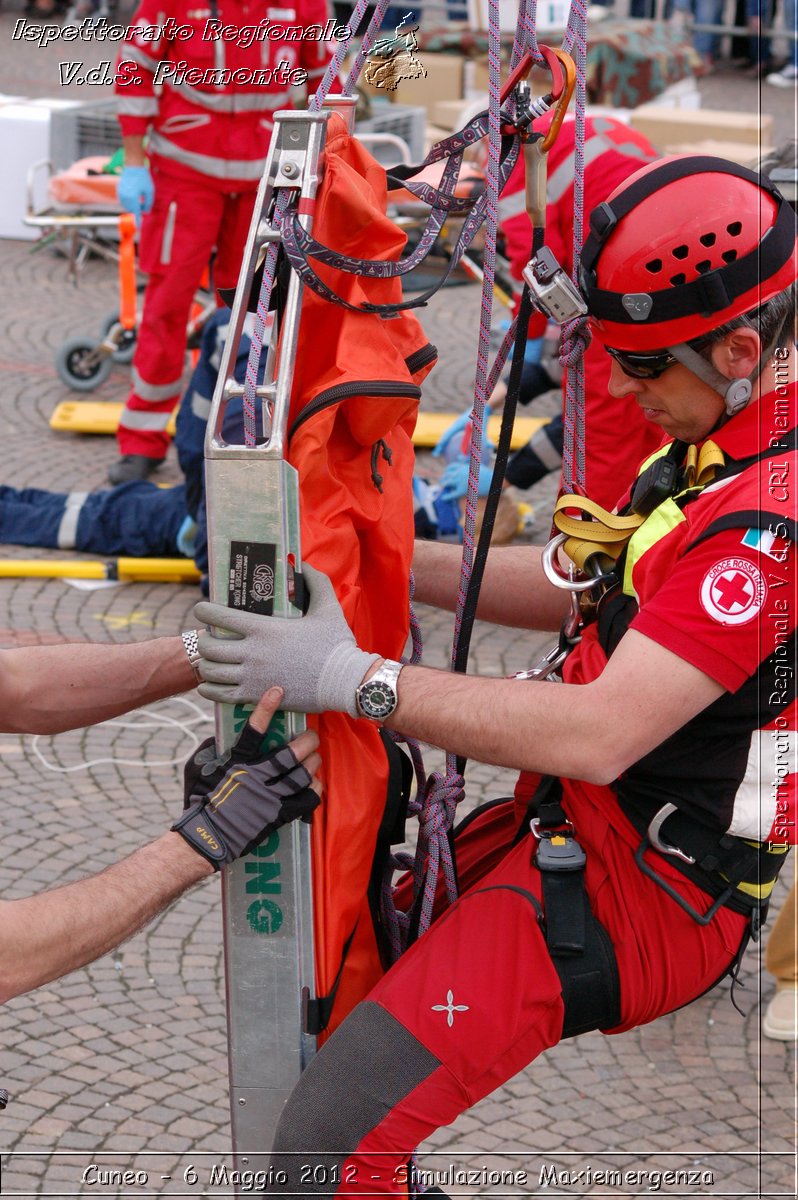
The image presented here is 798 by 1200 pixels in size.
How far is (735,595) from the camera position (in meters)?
2.30

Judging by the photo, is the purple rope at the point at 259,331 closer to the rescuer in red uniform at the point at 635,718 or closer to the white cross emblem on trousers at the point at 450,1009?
the rescuer in red uniform at the point at 635,718

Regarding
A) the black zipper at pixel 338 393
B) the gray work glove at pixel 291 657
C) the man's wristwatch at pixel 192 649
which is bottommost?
the man's wristwatch at pixel 192 649

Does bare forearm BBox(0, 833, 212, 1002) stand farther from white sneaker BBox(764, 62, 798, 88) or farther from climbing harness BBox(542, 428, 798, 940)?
white sneaker BBox(764, 62, 798, 88)

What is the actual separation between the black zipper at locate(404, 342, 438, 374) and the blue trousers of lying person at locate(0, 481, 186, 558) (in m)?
4.02

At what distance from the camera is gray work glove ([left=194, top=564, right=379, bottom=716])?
7.71 ft

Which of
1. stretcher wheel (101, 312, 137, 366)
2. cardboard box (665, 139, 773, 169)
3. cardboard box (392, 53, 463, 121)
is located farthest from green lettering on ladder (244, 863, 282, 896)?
cardboard box (392, 53, 463, 121)

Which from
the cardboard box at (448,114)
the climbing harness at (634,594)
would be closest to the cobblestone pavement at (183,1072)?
the climbing harness at (634,594)

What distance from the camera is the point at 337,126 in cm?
247

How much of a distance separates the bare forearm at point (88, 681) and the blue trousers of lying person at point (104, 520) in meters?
3.64

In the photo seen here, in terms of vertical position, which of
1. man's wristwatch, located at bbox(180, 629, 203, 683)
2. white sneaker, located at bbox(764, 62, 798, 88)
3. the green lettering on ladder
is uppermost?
man's wristwatch, located at bbox(180, 629, 203, 683)

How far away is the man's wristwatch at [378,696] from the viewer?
7.80ft

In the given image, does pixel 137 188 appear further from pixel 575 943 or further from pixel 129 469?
pixel 575 943

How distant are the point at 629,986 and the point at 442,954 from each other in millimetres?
329

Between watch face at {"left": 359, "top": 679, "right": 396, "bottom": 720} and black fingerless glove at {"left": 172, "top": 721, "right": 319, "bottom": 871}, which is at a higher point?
watch face at {"left": 359, "top": 679, "right": 396, "bottom": 720}
